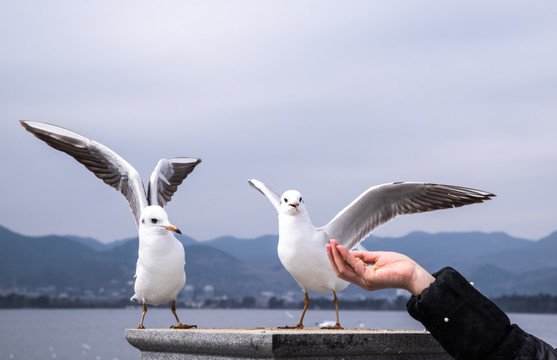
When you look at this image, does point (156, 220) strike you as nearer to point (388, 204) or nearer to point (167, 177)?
point (167, 177)

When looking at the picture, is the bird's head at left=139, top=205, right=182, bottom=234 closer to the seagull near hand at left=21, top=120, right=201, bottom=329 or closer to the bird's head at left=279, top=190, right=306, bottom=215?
the seagull near hand at left=21, top=120, right=201, bottom=329

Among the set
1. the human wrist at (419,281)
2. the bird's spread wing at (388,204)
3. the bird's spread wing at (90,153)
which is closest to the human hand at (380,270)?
the human wrist at (419,281)

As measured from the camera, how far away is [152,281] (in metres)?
6.39

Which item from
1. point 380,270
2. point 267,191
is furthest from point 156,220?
point 380,270

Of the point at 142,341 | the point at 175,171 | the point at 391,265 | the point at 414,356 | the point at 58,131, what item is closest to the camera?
the point at 391,265

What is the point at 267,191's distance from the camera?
7.58 m

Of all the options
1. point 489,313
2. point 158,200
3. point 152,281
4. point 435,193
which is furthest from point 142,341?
point 489,313

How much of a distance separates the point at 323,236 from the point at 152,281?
1513mm

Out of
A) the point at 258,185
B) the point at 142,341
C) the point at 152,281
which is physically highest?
the point at 258,185

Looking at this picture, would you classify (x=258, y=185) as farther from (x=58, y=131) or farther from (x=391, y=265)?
(x=391, y=265)

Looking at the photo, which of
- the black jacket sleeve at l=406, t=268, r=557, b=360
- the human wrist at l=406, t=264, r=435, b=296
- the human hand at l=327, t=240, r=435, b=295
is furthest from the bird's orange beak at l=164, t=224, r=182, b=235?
the black jacket sleeve at l=406, t=268, r=557, b=360

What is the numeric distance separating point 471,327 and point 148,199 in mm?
5135

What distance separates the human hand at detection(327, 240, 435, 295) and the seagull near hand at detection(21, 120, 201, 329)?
3204mm

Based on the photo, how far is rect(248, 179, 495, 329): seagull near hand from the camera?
21.1ft
